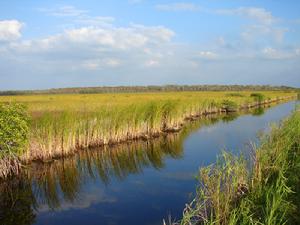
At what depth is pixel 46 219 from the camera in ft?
24.3

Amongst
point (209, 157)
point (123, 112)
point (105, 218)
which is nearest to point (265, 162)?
point (105, 218)

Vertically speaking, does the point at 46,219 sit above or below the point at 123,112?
below

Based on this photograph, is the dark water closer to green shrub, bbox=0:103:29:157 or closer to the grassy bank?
green shrub, bbox=0:103:29:157

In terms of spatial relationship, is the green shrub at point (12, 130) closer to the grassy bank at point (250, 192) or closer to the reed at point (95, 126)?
the reed at point (95, 126)

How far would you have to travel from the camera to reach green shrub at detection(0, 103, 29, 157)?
9.26 m

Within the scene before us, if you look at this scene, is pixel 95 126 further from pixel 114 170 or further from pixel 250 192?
pixel 250 192

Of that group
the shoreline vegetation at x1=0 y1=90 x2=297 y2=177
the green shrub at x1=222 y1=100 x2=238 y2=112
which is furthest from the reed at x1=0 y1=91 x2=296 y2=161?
the green shrub at x1=222 y1=100 x2=238 y2=112

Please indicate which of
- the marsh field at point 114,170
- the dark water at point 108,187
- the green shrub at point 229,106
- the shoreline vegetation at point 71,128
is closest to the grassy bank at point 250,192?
the marsh field at point 114,170

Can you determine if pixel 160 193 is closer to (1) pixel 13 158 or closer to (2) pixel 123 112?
(1) pixel 13 158

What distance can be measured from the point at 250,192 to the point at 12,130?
692 cm

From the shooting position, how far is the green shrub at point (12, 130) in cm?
926

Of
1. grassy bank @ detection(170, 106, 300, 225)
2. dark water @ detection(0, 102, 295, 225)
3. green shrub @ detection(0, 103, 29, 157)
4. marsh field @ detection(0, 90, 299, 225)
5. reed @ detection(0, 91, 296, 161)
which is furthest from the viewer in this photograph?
reed @ detection(0, 91, 296, 161)

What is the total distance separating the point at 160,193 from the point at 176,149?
6.09 metres

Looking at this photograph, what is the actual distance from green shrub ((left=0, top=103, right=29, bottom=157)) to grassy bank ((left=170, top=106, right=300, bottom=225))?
5662 millimetres
